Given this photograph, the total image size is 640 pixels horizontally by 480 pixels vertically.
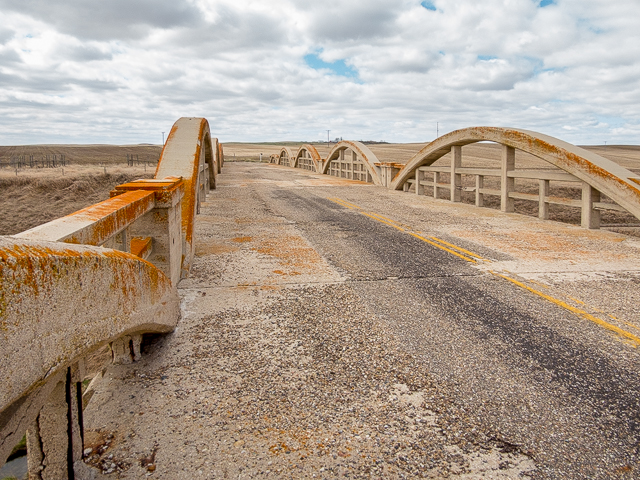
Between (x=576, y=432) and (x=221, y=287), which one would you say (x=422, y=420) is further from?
(x=221, y=287)

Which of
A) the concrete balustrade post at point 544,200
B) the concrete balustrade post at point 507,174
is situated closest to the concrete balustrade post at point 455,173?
the concrete balustrade post at point 507,174

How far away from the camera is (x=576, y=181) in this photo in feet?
32.9

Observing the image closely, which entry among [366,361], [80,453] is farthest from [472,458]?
[80,453]

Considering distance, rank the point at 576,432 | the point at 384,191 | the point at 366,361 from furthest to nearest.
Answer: the point at 384,191, the point at 366,361, the point at 576,432

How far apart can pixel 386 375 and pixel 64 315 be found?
229 centimetres

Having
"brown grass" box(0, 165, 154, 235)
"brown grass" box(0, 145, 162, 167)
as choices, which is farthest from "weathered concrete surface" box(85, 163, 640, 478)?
"brown grass" box(0, 145, 162, 167)

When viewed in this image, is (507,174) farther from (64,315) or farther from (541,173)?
(64,315)

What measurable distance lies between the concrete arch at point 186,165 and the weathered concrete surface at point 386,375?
1.57 feet

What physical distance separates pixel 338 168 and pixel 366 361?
953 inches

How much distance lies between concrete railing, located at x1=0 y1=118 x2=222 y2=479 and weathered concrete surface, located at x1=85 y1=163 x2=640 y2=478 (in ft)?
1.10

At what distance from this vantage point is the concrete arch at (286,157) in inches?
1662

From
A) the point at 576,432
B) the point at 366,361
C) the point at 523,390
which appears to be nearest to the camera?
the point at 576,432

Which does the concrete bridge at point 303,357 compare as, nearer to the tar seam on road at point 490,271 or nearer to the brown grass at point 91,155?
the tar seam on road at point 490,271

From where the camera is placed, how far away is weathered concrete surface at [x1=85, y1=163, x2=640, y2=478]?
274 cm
